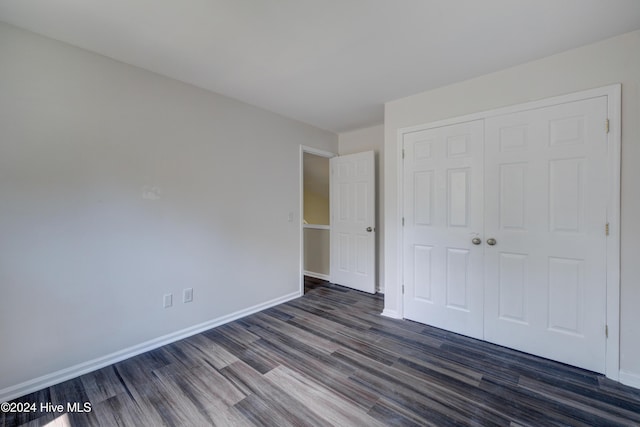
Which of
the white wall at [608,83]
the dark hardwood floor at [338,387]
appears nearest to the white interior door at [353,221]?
the dark hardwood floor at [338,387]

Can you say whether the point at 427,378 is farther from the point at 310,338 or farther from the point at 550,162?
the point at 550,162

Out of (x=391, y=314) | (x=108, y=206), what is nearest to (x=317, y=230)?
(x=391, y=314)

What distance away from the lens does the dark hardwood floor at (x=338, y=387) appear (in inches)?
60.3

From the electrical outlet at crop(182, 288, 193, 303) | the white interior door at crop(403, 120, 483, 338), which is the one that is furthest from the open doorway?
the electrical outlet at crop(182, 288, 193, 303)

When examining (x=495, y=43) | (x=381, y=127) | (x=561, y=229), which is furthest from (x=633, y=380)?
(x=381, y=127)

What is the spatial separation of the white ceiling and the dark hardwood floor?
2409 millimetres

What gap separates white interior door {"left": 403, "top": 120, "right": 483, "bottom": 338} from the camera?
2.40 m

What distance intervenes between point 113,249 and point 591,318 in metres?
3.68

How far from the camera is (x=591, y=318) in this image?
192 centimetres

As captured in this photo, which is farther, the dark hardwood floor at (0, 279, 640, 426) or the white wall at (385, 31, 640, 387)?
the white wall at (385, 31, 640, 387)

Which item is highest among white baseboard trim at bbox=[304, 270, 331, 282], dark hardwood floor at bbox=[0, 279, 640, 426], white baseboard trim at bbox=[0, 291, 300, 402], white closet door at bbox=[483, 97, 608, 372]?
white closet door at bbox=[483, 97, 608, 372]

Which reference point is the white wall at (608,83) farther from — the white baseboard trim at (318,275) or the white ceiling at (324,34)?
the white baseboard trim at (318,275)

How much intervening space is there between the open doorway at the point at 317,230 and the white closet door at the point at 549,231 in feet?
7.79

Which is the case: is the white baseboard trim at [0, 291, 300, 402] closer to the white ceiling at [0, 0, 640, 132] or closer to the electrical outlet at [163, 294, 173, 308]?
the electrical outlet at [163, 294, 173, 308]
